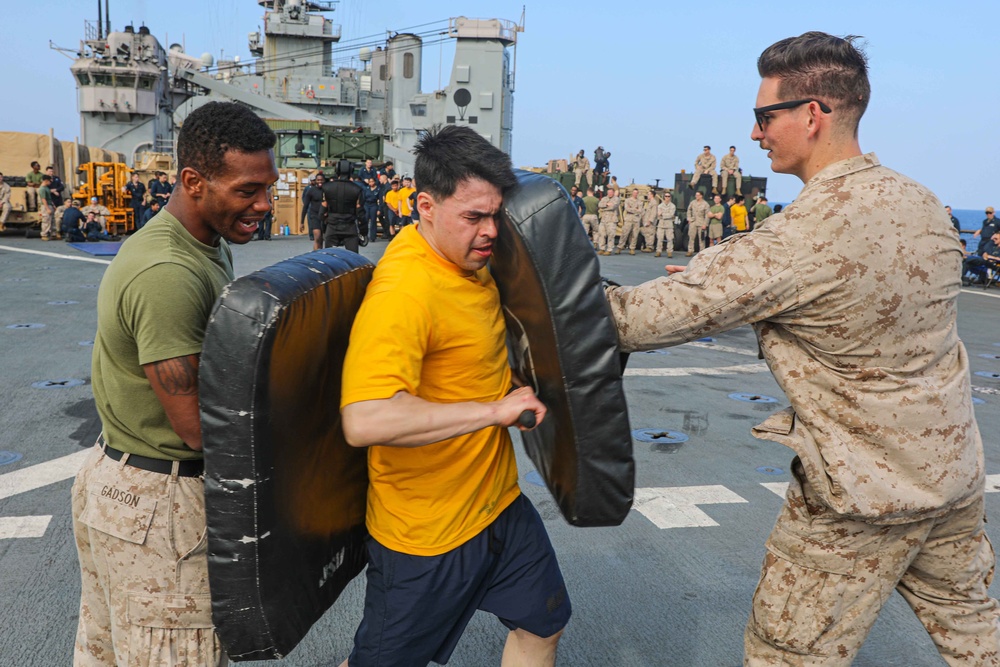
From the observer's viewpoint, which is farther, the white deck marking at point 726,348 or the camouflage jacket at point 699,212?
the camouflage jacket at point 699,212

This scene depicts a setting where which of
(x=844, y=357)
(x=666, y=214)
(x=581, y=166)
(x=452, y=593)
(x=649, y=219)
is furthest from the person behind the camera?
(x=581, y=166)

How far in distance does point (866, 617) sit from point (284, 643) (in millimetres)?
1446

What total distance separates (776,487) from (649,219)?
19.1m

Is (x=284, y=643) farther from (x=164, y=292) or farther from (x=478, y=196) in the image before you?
(x=478, y=196)

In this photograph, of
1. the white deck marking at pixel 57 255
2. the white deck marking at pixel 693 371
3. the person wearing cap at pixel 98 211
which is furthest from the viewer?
the person wearing cap at pixel 98 211

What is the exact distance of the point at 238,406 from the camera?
1.61 meters

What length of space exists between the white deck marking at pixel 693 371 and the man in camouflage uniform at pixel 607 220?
1377 centimetres

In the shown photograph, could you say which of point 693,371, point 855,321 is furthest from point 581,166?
point 855,321

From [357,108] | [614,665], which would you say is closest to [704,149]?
[357,108]

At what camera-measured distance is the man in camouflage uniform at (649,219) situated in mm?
22844

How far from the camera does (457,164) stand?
1.92 metres

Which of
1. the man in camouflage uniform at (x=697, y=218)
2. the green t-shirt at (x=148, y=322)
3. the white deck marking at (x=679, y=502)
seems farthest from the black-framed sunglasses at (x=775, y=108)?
the man in camouflage uniform at (x=697, y=218)

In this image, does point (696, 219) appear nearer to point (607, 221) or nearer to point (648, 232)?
point (648, 232)

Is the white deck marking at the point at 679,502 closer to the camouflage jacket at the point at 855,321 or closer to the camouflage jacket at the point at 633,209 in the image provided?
the camouflage jacket at the point at 855,321
